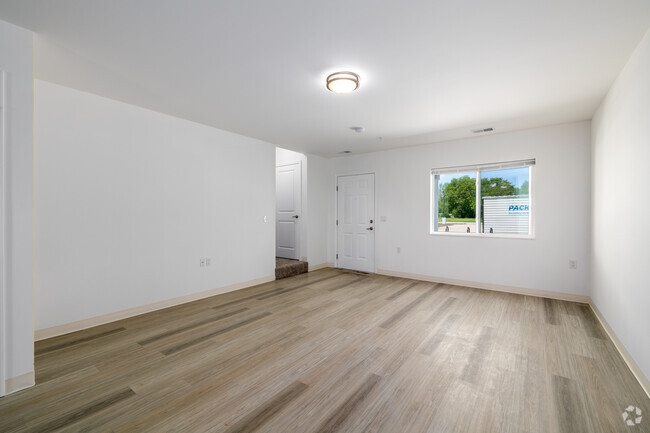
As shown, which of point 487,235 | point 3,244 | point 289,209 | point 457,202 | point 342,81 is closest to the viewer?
point 3,244

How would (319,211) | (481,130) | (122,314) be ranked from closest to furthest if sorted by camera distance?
(122,314)
(481,130)
(319,211)

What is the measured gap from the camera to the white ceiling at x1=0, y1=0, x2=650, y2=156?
1.84 m

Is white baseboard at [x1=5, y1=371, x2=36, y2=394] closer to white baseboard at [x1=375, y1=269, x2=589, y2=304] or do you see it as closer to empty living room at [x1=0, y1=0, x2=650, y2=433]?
empty living room at [x1=0, y1=0, x2=650, y2=433]

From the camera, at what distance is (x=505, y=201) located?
4.66m

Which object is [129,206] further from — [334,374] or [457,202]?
[457,202]

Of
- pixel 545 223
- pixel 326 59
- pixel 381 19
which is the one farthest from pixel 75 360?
pixel 545 223

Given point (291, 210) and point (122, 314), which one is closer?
point (122, 314)

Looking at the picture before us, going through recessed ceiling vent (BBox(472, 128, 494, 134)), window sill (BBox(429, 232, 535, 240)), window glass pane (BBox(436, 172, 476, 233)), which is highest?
recessed ceiling vent (BBox(472, 128, 494, 134))

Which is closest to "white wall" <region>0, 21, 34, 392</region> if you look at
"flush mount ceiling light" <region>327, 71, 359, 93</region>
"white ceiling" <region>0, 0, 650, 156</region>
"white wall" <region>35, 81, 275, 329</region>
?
"white ceiling" <region>0, 0, 650, 156</region>

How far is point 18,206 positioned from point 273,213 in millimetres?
3609

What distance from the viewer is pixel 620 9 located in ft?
5.94

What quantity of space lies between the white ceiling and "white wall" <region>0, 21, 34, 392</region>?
24cm

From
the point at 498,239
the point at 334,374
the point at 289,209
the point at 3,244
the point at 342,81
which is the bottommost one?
the point at 334,374

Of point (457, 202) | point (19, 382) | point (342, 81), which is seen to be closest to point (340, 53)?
point (342, 81)
